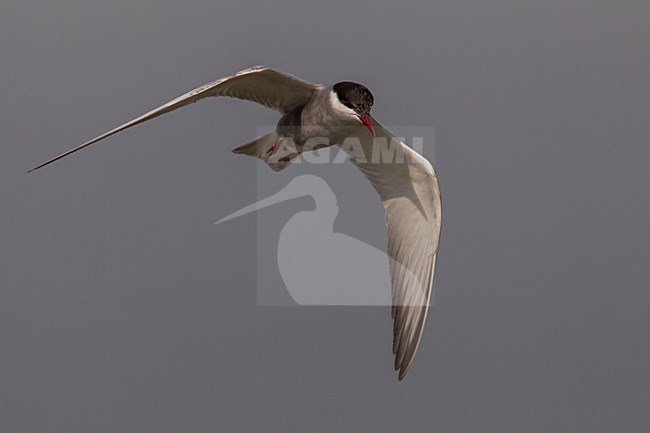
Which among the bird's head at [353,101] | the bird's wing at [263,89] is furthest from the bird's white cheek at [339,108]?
the bird's wing at [263,89]

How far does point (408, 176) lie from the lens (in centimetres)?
680

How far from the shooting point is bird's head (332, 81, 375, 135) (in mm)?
5654

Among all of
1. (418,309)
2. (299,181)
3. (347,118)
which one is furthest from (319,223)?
(347,118)

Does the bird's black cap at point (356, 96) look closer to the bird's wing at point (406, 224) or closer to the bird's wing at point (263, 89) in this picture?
the bird's wing at point (263, 89)

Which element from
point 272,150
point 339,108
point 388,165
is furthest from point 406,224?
point 339,108

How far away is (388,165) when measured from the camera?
22.6 feet

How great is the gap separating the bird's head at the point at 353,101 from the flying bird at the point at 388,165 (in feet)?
0.17

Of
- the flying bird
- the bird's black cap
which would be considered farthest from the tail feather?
the bird's black cap

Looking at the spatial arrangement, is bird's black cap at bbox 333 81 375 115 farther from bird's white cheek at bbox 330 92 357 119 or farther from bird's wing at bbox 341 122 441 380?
bird's wing at bbox 341 122 441 380

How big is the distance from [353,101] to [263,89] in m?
0.88

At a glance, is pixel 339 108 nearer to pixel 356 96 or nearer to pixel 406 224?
pixel 356 96

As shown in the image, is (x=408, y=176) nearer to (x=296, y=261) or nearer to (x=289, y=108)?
(x=289, y=108)

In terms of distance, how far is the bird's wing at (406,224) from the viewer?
662 cm

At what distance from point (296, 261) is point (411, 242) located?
208cm
